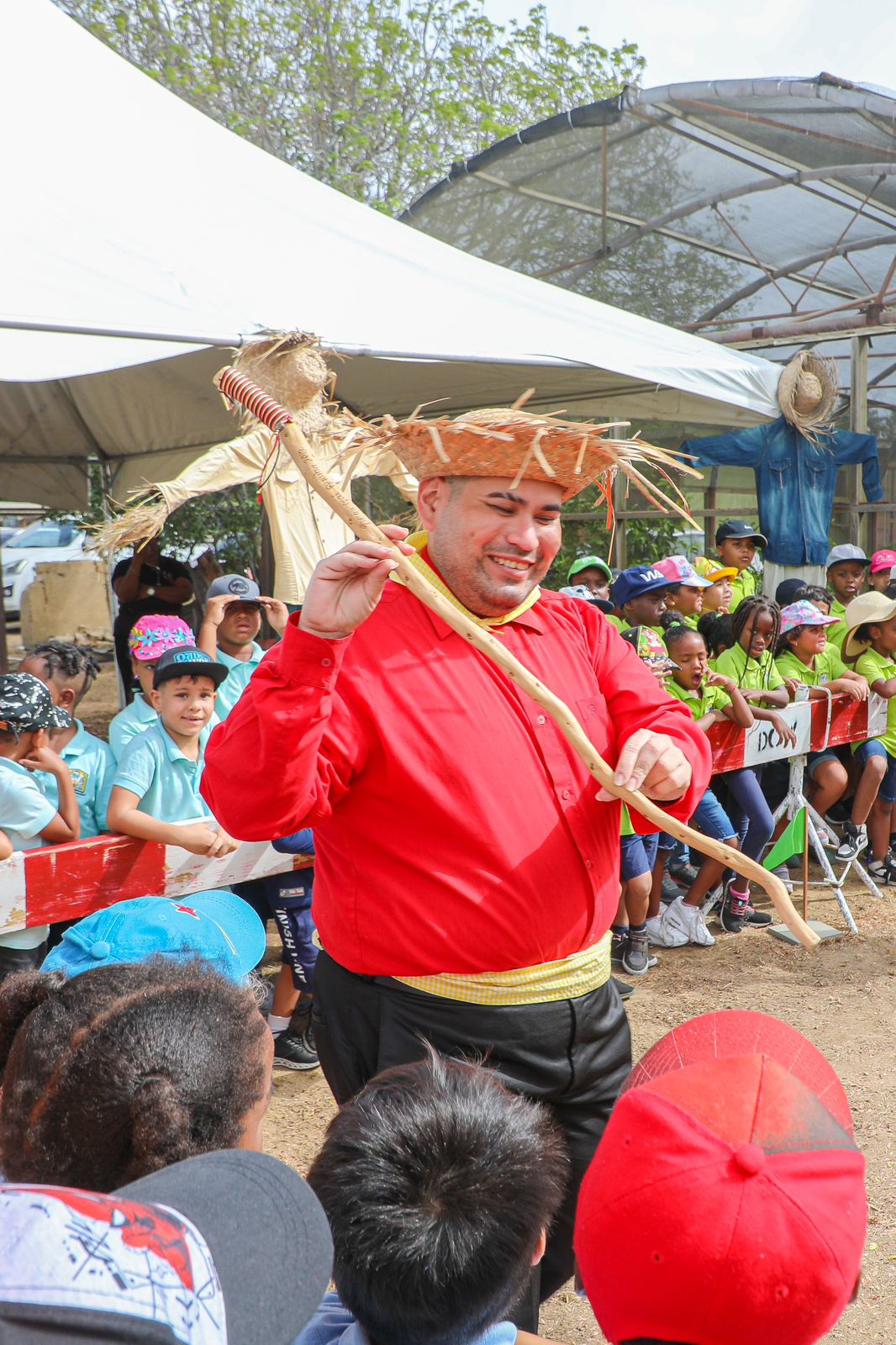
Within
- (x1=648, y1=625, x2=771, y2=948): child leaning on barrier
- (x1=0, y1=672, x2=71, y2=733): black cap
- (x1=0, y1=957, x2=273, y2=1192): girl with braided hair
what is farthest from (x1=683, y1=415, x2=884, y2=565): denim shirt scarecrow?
(x1=0, y1=957, x2=273, y2=1192): girl with braided hair

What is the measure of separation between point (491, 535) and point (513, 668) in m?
0.31

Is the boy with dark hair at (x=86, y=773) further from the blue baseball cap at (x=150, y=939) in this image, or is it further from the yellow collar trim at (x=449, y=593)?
the yellow collar trim at (x=449, y=593)

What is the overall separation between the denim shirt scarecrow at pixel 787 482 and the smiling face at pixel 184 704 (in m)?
4.60

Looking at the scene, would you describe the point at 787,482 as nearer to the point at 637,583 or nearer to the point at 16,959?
the point at 637,583

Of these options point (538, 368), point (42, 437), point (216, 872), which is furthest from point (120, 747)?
point (42, 437)

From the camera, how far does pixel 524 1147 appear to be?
54.9 inches

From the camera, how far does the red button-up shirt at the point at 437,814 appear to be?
1888mm

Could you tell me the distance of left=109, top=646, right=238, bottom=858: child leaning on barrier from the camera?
3.37 metres

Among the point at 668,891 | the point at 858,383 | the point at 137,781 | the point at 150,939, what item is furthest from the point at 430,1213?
the point at 858,383

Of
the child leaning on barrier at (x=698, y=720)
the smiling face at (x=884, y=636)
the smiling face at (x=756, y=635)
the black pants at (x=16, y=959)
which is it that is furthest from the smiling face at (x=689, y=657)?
A: the black pants at (x=16, y=959)

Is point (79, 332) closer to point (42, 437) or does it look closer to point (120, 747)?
point (120, 747)

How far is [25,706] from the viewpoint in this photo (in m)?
3.20

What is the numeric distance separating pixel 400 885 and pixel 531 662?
50 cm

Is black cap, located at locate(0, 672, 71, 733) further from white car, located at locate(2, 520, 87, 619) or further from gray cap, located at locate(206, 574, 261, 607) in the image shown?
white car, located at locate(2, 520, 87, 619)
